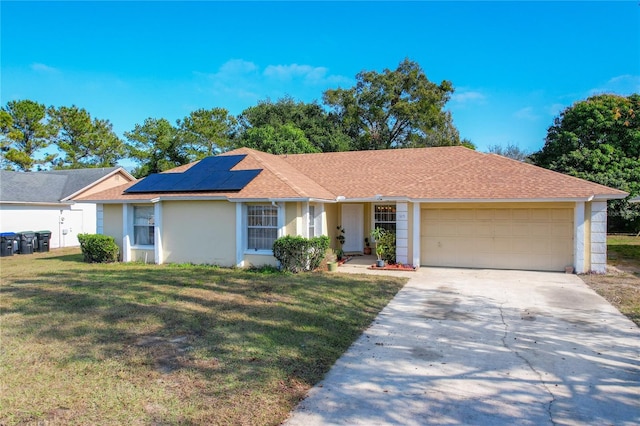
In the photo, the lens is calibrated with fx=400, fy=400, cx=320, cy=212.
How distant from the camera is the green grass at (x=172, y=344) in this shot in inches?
161

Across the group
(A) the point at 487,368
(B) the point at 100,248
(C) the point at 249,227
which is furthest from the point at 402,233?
(B) the point at 100,248

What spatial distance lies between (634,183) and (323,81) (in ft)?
78.4

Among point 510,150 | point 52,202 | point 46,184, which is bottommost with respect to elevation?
point 52,202

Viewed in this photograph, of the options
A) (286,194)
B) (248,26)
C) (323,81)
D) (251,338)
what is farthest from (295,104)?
(251,338)

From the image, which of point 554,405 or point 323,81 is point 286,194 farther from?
point 323,81

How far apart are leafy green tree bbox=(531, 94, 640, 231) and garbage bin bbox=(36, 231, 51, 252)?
31696 millimetres

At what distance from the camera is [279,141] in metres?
26.4

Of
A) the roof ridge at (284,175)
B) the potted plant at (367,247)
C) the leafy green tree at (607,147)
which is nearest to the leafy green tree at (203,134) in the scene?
the roof ridge at (284,175)

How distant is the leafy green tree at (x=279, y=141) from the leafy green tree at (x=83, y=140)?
21.5m

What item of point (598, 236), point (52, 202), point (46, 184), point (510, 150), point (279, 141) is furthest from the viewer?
point (510, 150)

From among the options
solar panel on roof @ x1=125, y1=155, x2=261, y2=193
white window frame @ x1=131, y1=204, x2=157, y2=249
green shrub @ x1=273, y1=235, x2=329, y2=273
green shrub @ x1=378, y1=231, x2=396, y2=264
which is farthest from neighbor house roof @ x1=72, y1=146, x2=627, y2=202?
green shrub @ x1=378, y1=231, x2=396, y2=264

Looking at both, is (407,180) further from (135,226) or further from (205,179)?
(135,226)

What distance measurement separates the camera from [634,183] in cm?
2591

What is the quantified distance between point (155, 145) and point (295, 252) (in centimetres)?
2557
